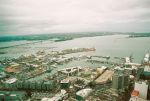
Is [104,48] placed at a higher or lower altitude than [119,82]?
higher

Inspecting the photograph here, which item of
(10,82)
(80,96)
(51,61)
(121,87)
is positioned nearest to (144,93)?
(121,87)

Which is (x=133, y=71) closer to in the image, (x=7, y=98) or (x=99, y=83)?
(x=99, y=83)

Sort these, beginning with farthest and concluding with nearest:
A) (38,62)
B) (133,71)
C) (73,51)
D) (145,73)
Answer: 1. (73,51)
2. (38,62)
3. (133,71)
4. (145,73)

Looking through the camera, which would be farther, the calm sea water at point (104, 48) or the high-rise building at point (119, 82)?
the calm sea water at point (104, 48)

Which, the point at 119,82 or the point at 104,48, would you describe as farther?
the point at 104,48

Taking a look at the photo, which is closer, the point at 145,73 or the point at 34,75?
the point at 145,73

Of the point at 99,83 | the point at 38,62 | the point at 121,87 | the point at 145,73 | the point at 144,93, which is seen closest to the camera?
the point at 144,93

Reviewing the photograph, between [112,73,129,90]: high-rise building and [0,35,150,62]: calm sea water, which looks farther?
[0,35,150,62]: calm sea water

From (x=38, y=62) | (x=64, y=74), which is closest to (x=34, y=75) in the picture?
(x=64, y=74)

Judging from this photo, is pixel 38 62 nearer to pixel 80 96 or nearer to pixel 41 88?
pixel 41 88
